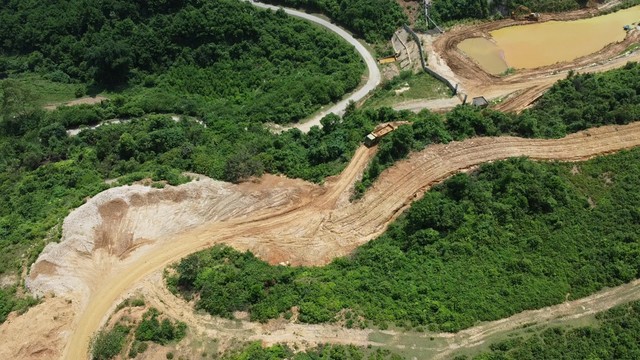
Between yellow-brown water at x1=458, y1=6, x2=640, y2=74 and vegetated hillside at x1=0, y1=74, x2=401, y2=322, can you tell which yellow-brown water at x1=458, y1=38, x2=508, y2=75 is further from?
vegetated hillside at x1=0, y1=74, x2=401, y2=322

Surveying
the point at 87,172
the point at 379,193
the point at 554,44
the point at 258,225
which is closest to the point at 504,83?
the point at 554,44

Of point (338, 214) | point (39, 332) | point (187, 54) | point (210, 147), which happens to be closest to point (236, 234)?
point (338, 214)

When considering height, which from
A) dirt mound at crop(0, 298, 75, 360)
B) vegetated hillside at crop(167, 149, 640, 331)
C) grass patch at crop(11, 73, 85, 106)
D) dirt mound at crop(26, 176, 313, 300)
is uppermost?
grass patch at crop(11, 73, 85, 106)

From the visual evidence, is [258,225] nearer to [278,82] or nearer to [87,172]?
[87,172]

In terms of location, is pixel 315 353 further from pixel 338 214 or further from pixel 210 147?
pixel 210 147

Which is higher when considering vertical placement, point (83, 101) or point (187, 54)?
point (187, 54)

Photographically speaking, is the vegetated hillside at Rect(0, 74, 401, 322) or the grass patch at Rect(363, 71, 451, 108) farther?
the grass patch at Rect(363, 71, 451, 108)

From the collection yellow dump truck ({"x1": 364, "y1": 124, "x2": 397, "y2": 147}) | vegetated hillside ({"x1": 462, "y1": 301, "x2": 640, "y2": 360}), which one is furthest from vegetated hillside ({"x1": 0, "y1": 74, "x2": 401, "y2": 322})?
vegetated hillside ({"x1": 462, "y1": 301, "x2": 640, "y2": 360})
